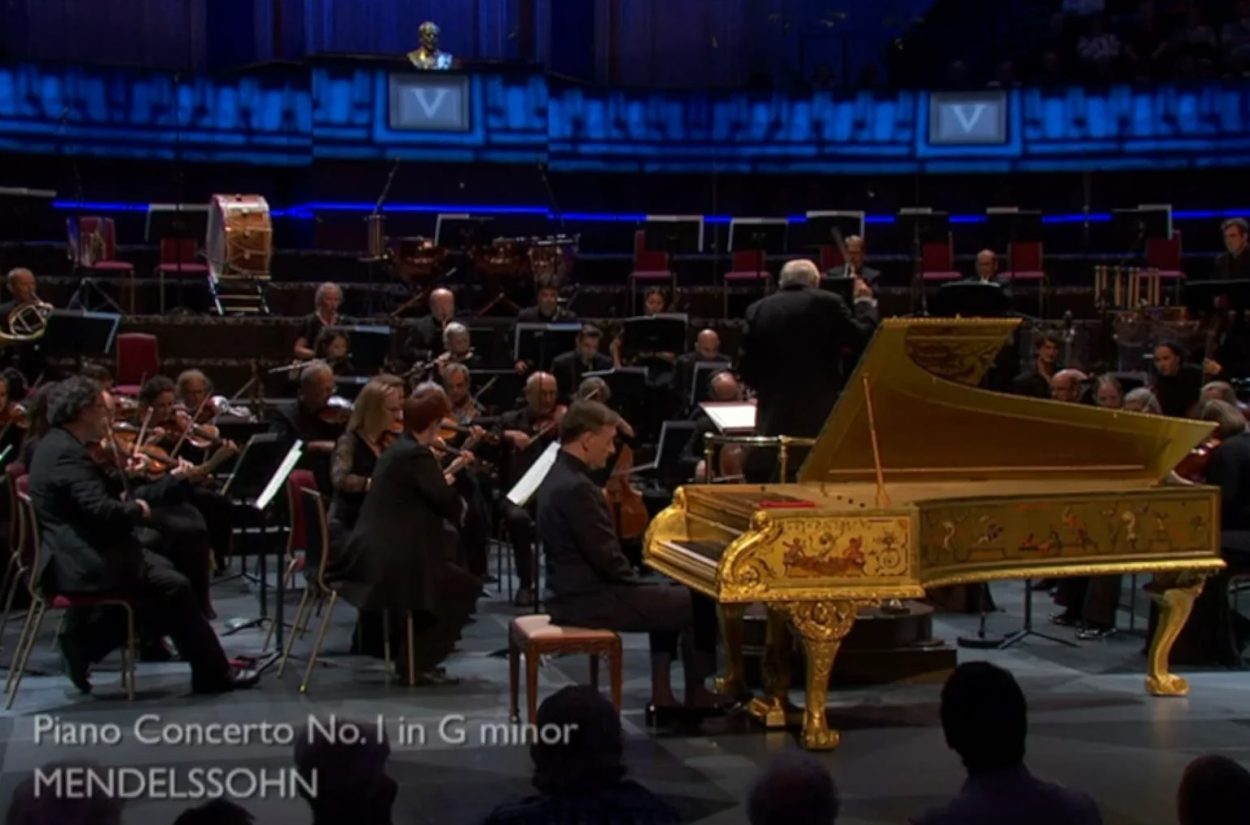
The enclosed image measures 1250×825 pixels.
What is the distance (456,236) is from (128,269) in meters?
2.68

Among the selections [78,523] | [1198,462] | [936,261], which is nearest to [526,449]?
[78,523]

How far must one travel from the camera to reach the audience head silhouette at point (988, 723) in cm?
315

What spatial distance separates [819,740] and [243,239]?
8736 mm

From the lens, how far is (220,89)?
16.2 m

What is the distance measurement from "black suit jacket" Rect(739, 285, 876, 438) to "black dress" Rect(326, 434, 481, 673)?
145 cm

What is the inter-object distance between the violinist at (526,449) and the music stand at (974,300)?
296 cm

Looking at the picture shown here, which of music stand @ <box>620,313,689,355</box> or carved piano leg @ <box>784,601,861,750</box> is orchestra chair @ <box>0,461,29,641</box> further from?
music stand @ <box>620,313,689,355</box>

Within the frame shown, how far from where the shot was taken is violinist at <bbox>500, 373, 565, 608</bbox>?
360 inches

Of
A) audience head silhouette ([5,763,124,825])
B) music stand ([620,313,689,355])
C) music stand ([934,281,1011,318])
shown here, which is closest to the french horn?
music stand ([620,313,689,355])

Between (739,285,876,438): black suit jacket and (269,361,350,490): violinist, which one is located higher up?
(739,285,876,438): black suit jacket

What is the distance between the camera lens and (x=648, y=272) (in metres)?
15.2

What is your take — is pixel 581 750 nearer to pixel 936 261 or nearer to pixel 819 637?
pixel 819 637

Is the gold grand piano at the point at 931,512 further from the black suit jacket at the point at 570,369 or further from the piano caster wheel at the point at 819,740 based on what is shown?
the black suit jacket at the point at 570,369

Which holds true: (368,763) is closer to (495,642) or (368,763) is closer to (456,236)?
(495,642)
